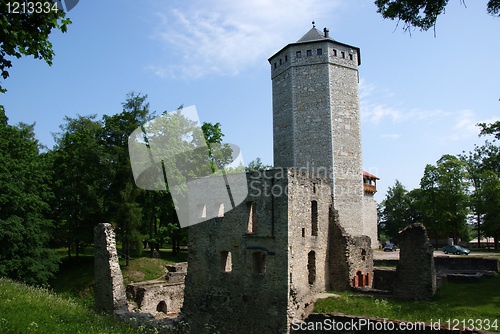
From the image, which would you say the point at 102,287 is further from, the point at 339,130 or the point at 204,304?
the point at 339,130

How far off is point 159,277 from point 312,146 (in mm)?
14305

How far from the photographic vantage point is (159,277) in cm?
2533

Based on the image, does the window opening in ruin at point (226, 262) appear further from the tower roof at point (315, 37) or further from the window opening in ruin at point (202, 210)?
the tower roof at point (315, 37)

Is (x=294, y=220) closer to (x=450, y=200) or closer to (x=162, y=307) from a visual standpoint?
(x=162, y=307)

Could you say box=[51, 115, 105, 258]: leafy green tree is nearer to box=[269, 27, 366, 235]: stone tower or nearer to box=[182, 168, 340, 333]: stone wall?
box=[182, 168, 340, 333]: stone wall

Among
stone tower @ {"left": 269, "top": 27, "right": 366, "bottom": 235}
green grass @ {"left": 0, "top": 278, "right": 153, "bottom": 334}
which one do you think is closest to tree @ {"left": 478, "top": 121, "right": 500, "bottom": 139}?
stone tower @ {"left": 269, "top": 27, "right": 366, "bottom": 235}

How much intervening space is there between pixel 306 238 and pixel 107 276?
28.9ft

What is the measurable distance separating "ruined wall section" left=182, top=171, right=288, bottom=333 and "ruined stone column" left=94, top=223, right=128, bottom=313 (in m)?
A: 3.43

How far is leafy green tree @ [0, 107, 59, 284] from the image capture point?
21.1 meters

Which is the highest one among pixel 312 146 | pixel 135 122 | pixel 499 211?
pixel 135 122

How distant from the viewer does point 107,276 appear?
15.2 metres

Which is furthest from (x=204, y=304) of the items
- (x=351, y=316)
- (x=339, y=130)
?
(x=339, y=130)

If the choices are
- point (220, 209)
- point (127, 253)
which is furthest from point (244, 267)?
point (127, 253)

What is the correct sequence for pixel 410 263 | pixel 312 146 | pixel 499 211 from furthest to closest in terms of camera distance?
pixel 499 211 → pixel 312 146 → pixel 410 263
